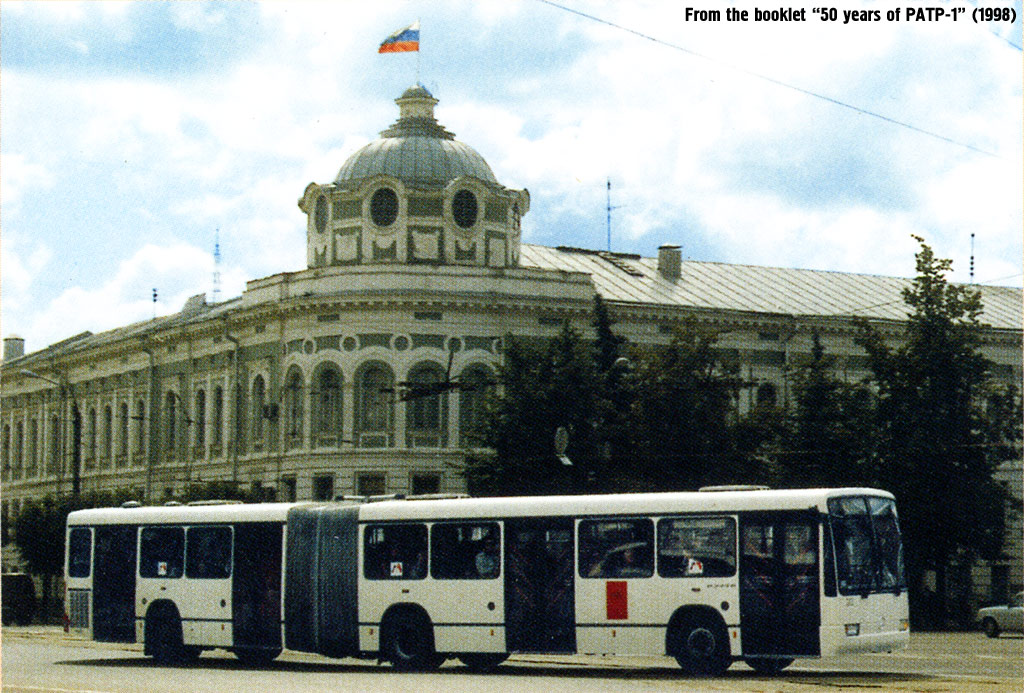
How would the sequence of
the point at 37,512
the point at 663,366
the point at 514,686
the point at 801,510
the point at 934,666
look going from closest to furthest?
1. the point at 514,686
2. the point at 801,510
3. the point at 934,666
4. the point at 663,366
5. the point at 37,512

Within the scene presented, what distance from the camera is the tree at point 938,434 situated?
5372 cm

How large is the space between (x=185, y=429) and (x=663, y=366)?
23.1m

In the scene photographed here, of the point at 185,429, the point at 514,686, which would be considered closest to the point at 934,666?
the point at 514,686

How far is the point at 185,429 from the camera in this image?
67375 mm

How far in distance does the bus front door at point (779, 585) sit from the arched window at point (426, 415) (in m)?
34.2

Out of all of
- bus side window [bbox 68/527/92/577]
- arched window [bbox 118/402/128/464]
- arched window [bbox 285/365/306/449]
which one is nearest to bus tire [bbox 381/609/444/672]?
bus side window [bbox 68/527/92/577]

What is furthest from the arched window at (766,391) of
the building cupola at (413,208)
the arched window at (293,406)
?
the arched window at (293,406)

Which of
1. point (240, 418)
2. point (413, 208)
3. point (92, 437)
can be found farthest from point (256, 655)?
point (92, 437)

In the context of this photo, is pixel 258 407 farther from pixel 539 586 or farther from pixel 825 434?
pixel 539 586

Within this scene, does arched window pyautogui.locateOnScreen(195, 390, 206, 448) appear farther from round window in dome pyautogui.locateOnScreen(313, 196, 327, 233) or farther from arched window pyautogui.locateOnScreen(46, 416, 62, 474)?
arched window pyautogui.locateOnScreen(46, 416, 62, 474)

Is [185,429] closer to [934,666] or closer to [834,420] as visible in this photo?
[834,420]

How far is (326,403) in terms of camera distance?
58875 mm

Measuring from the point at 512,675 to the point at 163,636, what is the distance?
736cm

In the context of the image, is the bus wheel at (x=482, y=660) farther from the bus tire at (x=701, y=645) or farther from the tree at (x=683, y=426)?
the tree at (x=683, y=426)
